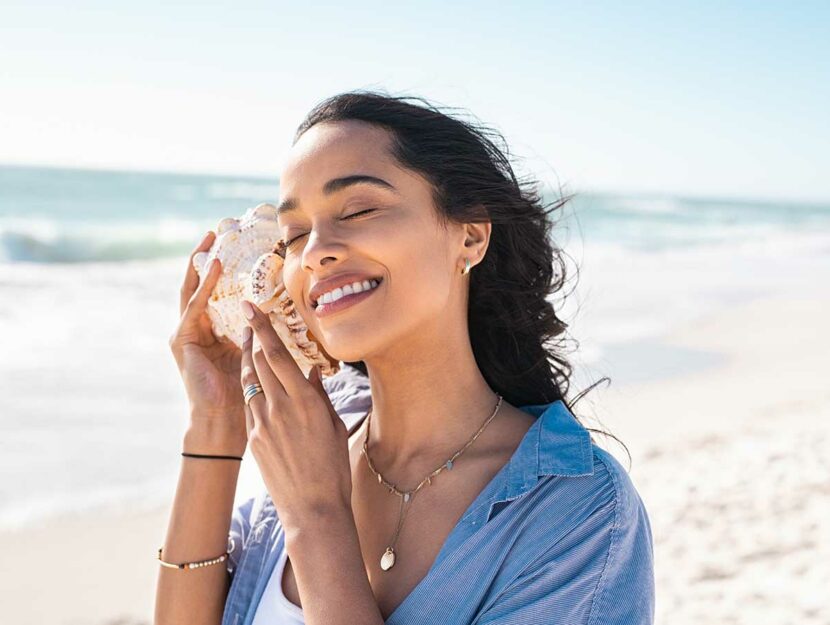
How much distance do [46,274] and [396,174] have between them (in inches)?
544

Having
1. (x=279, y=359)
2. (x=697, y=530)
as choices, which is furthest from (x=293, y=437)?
(x=697, y=530)

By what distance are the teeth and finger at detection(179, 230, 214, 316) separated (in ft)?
2.12

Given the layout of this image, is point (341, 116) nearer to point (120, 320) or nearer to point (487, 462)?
point (487, 462)

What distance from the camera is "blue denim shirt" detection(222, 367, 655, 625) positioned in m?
1.64

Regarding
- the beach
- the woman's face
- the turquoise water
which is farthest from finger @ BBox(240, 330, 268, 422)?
the turquoise water

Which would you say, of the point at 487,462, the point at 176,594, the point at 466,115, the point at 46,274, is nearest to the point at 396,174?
the point at 466,115

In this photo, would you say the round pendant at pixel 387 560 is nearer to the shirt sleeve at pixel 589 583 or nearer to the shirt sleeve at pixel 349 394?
the shirt sleeve at pixel 589 583

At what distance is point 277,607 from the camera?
1.97m

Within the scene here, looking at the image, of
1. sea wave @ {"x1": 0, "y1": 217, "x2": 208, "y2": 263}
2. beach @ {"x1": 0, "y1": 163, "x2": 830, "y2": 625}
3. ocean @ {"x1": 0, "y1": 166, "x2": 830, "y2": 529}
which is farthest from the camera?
sea wave @ {"x1": 0, "y1": 217, "x2": 208, "y2": 263}

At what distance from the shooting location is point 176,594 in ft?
7.14

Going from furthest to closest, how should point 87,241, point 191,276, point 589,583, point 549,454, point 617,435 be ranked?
point 87,241 < point 617,435 < point 191,276 < point 549,454 < point 589,583

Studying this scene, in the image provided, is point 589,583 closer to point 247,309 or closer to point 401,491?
point 401,491

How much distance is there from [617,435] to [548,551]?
5.13m

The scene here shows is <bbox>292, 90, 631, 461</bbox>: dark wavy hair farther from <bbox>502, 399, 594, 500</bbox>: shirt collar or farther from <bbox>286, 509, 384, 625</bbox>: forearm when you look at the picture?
<bbox>286, 509, 384, 625</bbox>: forearm
